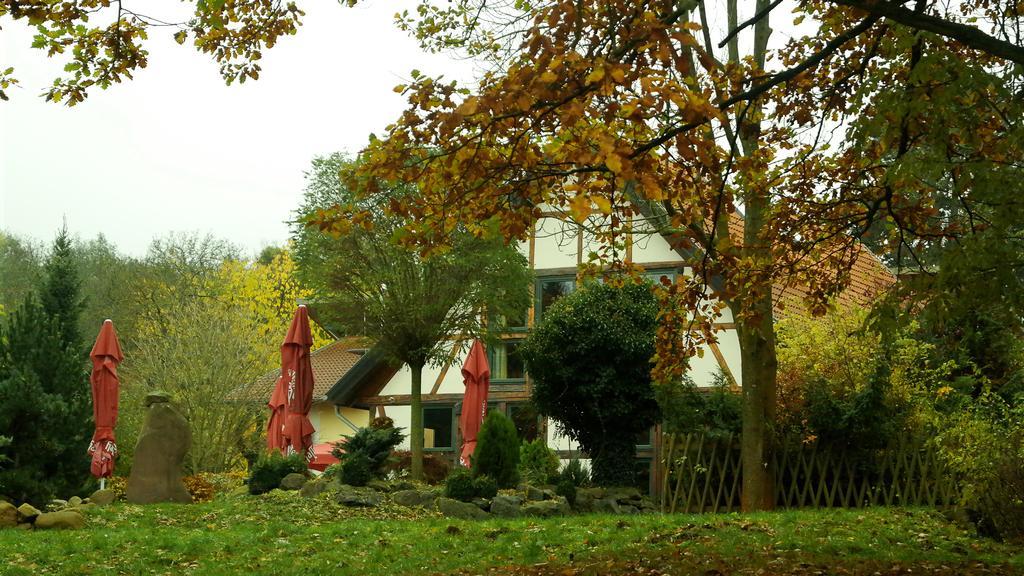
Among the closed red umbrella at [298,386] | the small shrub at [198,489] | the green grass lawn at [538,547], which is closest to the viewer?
the green grass lawn at [538,547]

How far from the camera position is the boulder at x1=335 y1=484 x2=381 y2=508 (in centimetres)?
1534

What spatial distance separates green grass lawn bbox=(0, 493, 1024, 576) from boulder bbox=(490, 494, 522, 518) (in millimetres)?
1709

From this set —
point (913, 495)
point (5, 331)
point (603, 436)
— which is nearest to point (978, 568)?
point (913, 495)

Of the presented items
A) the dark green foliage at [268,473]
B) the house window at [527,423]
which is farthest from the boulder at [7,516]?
the house window at [527,423]

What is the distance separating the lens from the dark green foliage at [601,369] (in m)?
20.5

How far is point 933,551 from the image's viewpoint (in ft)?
31.4

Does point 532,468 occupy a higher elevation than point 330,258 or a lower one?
lower

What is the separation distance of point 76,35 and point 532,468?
50.2ft

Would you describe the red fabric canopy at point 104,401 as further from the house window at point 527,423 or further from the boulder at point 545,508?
the house window at point 527,423

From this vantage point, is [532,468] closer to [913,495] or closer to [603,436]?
[603,436]

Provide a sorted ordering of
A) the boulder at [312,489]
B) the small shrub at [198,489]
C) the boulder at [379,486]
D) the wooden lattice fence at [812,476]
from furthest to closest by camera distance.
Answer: the small shrub at [198,489] → the boulder at [379,486] → the boulder at [312,489] → the wooden lattice fence at [812,476]

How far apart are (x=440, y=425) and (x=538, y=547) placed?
17.5 metres

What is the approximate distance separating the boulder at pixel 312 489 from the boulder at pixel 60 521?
3680mm

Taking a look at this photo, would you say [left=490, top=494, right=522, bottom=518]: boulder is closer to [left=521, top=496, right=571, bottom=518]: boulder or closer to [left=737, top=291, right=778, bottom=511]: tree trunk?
[left=521, top=496, right=571, bottom=518]: boulder
